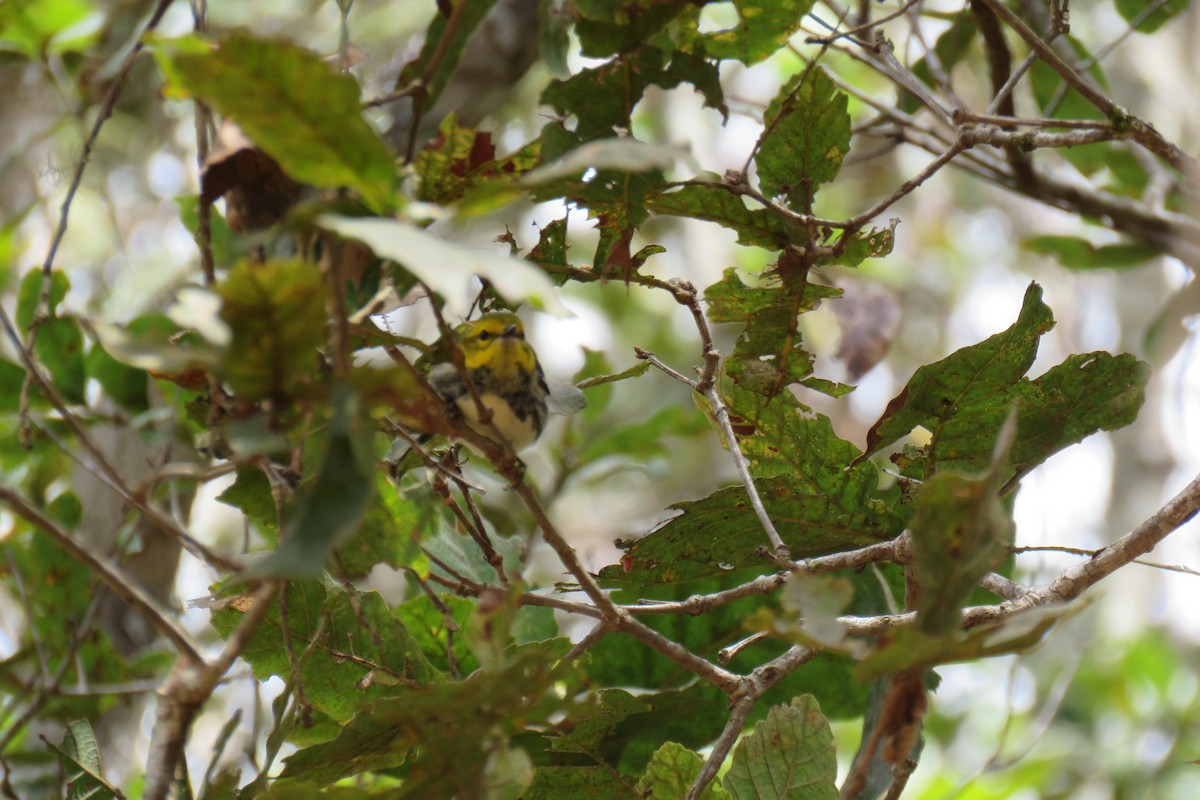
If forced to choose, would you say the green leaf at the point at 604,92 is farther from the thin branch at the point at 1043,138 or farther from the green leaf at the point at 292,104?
the green leaf at the point at 292,104

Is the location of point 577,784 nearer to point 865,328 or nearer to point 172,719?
point 172,719

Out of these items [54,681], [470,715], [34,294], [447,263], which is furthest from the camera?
[34,294]

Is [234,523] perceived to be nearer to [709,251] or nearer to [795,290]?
[709,251]

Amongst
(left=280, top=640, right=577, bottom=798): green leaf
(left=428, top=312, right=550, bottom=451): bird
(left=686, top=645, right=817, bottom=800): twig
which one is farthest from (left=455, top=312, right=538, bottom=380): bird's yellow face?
(left=280, top=640, right=577, bottom=798): green leaf

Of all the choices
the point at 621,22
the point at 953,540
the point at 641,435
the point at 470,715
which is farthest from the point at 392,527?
the point at 641,435

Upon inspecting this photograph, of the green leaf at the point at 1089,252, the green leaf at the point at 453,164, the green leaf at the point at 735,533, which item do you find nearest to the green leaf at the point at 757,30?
the green leaf at the point at 453,164

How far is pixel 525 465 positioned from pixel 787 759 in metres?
0.59

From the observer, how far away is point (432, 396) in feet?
3.13

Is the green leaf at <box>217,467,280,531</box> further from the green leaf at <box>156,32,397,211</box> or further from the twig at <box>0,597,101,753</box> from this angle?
the green leaf at <box>156,32,397,211</box>

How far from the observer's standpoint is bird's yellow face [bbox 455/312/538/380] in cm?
247

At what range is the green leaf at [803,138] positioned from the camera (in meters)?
1.32

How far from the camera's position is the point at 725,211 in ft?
4.43

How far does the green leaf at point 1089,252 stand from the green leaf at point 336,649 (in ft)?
5.34

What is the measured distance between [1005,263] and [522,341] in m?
7.66
